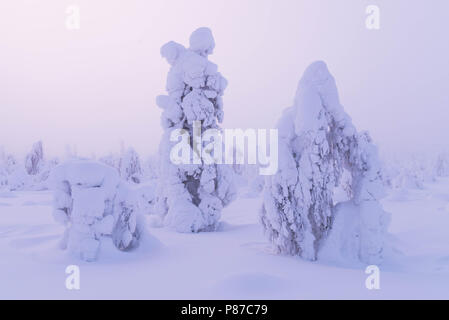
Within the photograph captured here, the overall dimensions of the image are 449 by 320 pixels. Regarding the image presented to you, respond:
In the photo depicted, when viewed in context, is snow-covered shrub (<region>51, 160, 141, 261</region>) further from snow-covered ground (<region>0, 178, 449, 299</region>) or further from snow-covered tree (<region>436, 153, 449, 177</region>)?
snow-covered tree (<region>436, 153, 449, 177</region>)

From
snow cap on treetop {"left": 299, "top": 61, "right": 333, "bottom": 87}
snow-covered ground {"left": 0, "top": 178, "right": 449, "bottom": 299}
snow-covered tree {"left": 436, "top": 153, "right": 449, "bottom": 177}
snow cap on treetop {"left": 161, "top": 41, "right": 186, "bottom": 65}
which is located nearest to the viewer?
snow-covered ground {"left": 0, "top": 178, "right": 449, "bottom": 299}

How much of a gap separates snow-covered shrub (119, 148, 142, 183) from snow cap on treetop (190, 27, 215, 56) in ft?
56.8

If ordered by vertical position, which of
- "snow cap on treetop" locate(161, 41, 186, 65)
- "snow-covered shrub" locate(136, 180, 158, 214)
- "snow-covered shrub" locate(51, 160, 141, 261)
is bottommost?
"snow-covered shrub" locate(136, 180, 158, 214)

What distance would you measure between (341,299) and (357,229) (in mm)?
2686

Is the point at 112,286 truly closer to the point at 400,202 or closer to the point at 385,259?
the point at 385,259

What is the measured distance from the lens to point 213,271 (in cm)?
593

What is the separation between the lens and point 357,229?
7.13 m

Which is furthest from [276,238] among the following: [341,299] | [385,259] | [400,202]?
[400,202]

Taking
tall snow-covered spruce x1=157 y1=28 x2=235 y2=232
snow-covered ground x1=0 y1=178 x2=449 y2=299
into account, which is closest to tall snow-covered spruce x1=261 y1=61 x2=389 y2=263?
snow-covered ground x1=0 y1=178 x2=449 y2=299

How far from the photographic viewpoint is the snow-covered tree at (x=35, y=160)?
37.4 metres

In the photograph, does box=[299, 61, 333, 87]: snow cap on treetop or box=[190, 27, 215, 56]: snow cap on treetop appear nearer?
box=[299, 61, 333, 87]: snow cap on treetop

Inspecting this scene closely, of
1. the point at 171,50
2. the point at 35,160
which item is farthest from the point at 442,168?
the point at 35,160

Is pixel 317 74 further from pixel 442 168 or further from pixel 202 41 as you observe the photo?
pixel 442 168

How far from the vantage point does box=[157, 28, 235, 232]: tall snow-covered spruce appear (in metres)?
11.6
